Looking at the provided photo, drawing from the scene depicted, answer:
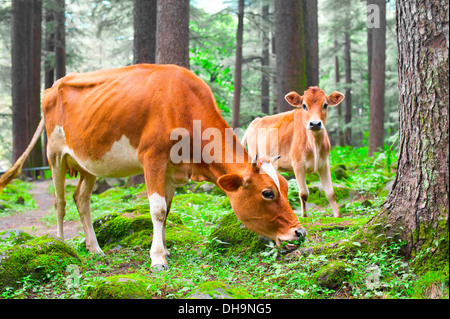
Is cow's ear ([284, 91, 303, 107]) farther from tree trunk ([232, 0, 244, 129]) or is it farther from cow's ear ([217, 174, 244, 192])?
tree trunk ([232, 0, 244, 129])

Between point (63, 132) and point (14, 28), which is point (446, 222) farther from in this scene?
point (14, 28)

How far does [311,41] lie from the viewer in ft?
51.3

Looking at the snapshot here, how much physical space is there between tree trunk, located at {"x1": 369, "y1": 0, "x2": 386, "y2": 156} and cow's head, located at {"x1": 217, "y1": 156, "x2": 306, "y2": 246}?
46.2ft

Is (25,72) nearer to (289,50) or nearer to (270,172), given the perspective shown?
(289,50)

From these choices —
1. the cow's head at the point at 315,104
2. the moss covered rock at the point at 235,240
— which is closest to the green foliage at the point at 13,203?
the moss covered rock at the point at 235,240

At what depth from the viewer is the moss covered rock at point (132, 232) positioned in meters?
6.41

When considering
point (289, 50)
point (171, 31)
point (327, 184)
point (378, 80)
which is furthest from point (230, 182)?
point (378, 80)

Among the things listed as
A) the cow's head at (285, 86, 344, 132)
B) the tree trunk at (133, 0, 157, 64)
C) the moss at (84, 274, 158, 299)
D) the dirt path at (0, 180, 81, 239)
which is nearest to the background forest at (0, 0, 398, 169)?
the tree trunk at (133, 0, 157, 64)

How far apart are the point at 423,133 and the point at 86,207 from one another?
15.7 feet

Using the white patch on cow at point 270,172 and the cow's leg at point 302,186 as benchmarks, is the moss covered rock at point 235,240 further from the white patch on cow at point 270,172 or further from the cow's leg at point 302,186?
the cow's leg at point 302,186

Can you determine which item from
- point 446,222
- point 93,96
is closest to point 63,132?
point 93,96

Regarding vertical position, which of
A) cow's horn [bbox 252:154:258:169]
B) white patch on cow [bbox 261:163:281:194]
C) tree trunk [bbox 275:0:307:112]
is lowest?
white patch on cow [bbox 261:163:281:194]

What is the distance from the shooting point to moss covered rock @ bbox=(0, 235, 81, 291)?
4.68m
